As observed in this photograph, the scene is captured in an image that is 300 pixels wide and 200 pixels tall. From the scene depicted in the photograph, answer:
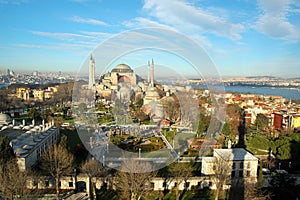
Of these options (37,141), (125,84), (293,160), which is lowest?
(293,160)

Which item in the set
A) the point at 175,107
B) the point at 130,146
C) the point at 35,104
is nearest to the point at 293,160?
the point at 130,146

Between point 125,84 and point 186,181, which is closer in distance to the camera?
point 186,181

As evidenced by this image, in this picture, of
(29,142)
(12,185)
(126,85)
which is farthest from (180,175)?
(126,85)

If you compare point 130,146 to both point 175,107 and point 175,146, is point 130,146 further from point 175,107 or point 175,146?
point 175,107

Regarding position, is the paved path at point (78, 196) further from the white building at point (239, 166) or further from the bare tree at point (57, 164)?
the white building at point (239, 166)

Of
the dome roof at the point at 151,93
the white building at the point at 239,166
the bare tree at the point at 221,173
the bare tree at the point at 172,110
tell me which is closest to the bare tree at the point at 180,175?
the bare tree at the point at 221,173

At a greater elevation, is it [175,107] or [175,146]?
[175,107]

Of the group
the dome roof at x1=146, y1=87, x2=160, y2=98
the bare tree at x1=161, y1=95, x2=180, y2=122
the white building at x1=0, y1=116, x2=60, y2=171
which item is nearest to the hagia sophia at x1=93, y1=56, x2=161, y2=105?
the dome roof at x1=146, y1=87, x2=160, y2=98

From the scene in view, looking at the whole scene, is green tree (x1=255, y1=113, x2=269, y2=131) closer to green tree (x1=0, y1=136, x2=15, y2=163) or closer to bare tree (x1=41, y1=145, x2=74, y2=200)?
bare tree (x1=41, y1=145, x2=74, y2=200)

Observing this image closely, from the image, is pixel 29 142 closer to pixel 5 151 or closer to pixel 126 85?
pixel 5 151

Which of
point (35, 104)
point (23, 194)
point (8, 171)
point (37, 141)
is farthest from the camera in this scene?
point (35, 104)
